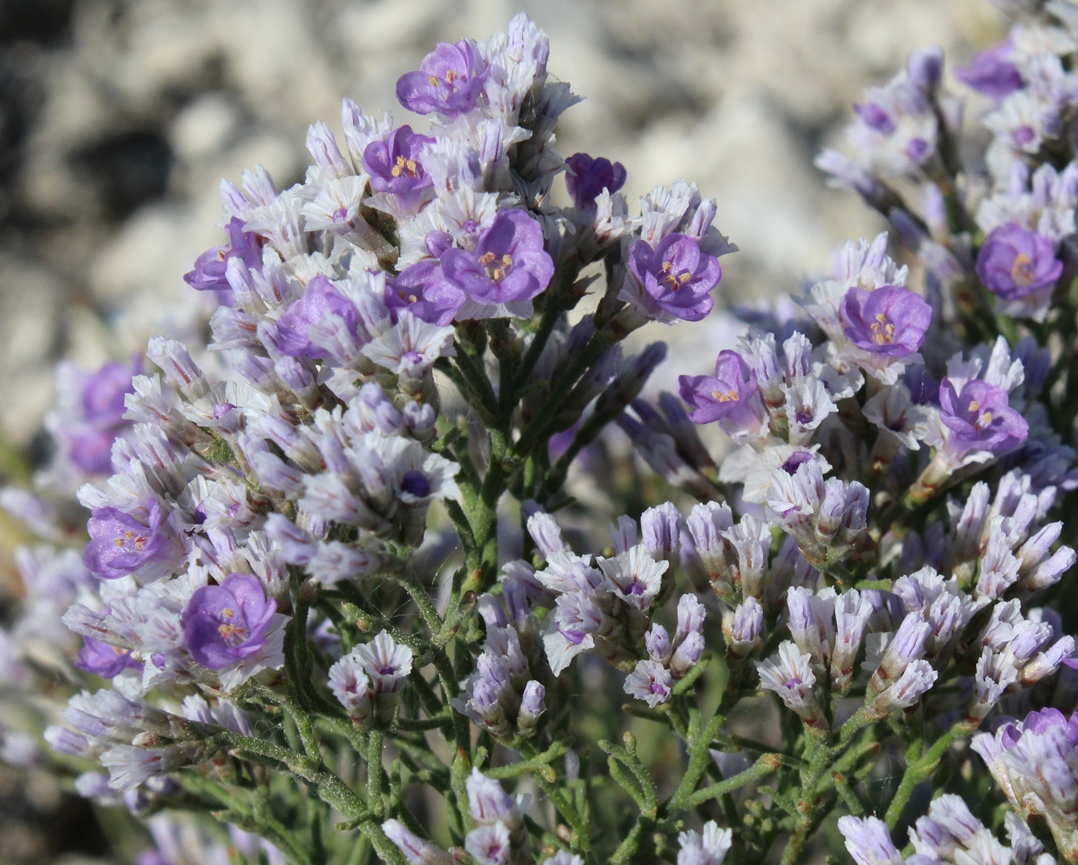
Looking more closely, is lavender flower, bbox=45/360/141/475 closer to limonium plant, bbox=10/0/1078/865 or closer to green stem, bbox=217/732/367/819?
limonium plant, bbox=10/0/1078/865

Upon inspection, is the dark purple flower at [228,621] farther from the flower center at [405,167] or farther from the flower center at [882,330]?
the flower center at [882,330]

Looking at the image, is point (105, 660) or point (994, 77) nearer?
point (105, 660)

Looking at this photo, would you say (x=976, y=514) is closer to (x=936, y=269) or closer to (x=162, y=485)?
(x=936, y=269)

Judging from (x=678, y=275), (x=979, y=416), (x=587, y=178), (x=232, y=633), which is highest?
(x=587, y=178)

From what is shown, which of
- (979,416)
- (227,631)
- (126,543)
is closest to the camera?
(227,631)

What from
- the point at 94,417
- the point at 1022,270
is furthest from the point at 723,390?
the point at 94,417

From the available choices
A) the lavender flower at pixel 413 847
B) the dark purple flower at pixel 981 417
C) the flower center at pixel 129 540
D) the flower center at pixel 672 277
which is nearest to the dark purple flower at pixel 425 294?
the flower center at pixel 672 277

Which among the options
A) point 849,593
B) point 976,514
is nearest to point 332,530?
point 849,593

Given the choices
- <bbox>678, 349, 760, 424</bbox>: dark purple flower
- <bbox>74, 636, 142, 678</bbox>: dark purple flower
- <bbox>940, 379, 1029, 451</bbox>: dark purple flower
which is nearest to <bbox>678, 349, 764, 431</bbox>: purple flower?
<bbox>678, 349, 760, 424</bbox>: dark purple flower

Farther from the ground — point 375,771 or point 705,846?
point 375,771

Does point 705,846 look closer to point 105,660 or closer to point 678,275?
point 678,275
